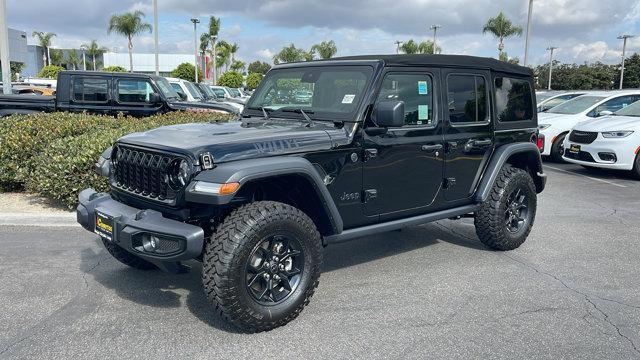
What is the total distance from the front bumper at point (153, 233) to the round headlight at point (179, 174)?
0.24 m

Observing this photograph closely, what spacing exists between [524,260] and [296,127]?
2814 mm

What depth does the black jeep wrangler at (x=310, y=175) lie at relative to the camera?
344 cm

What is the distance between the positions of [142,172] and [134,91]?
335 inches

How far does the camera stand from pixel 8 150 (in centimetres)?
720

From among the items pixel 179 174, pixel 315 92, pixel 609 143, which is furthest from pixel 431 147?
pixel 609 143

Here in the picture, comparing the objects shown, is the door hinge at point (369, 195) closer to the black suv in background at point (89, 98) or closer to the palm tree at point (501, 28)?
the black suv in background at point (89, 98)

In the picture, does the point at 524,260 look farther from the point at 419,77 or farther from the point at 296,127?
the point at 296,127

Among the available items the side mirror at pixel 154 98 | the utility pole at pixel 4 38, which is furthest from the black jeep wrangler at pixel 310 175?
the utility pole at pixel 4 38

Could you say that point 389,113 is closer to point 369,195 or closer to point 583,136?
point 369,195

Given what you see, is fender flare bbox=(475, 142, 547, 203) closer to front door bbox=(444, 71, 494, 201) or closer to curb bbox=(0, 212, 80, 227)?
front door bbox=(444, 71, 494, 201)

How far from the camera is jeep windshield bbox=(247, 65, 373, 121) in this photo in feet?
14.1

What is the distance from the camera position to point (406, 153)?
446cm

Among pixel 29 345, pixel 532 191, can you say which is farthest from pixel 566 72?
pixel 29 345

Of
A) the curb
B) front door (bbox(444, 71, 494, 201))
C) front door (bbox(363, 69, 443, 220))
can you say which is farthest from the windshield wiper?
the curb
